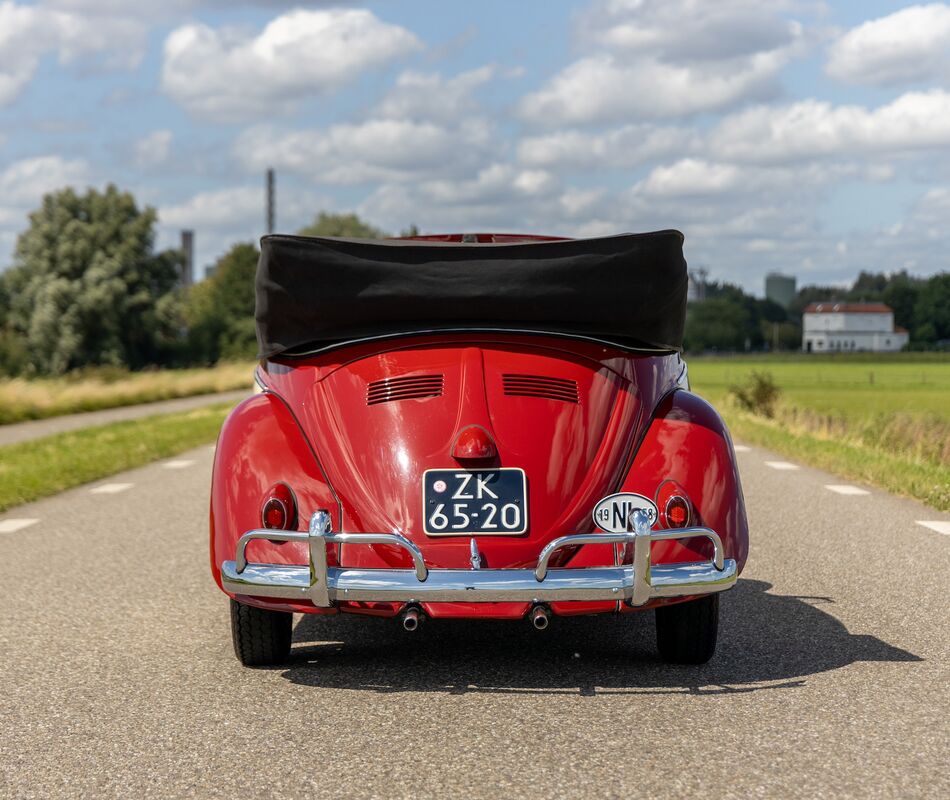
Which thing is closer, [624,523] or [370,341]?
[624,523]

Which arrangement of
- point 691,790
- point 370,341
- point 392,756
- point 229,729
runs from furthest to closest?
point 370,341
point 229,729
point 392,756
point 691,790

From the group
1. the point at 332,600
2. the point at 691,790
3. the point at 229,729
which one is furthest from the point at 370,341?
the point at 691,790

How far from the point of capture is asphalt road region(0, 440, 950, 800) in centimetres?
364

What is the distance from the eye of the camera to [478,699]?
178 inches

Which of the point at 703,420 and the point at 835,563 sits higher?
the point at 703,420

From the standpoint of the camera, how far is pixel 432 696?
180 inches

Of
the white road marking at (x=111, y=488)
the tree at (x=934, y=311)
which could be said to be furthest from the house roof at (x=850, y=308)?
the white road marking at (x=111, y=488)

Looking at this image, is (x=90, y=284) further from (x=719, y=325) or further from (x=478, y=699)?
(x=719, y=325)

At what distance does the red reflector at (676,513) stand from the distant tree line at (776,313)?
8205 centimetres

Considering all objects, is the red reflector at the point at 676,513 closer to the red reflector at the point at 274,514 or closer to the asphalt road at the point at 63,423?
the red reflector at the point at 274,514

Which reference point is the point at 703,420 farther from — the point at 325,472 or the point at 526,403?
the point at 325,472

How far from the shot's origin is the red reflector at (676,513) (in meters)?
4.68

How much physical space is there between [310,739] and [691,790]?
1200 millimetres

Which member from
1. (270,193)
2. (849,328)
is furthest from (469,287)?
(849,328)
